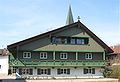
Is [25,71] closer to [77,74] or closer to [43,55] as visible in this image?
[43,55]

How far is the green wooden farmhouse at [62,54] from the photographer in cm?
4562

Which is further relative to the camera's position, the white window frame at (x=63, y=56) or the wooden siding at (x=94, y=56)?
the wooden siding at (x=94, y=56)

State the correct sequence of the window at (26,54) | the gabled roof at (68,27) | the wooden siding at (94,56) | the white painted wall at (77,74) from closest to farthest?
the gabled roof at (68,27) → the window at (26,54) → the white painted wall at (77,74) → the wooden siding at (94,56)

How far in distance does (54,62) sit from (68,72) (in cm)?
320

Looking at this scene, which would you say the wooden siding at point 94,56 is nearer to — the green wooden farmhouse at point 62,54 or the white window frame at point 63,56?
the green wooden farmhouse at point 62,54

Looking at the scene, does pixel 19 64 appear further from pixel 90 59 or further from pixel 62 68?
pixel 90 59

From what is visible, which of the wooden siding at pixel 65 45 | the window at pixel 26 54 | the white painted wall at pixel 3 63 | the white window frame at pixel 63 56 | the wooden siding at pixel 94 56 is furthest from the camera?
the white painted wall at pixel 3 63

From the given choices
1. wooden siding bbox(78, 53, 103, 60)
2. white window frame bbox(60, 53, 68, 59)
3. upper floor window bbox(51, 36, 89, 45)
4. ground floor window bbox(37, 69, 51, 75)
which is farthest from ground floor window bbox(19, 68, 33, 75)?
wooden siding bbox(78, 53, 103, 60)

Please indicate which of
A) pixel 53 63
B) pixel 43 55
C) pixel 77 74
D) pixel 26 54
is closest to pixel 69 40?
pixel 53 63

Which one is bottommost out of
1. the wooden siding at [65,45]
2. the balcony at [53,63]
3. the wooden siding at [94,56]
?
the balcony at [53,63]

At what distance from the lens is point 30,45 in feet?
151

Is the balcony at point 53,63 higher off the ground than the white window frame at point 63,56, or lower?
lower

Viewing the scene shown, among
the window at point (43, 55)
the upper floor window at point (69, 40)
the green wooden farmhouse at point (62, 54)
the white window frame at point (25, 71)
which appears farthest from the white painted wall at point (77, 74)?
the upper floor window at point (69, 40)

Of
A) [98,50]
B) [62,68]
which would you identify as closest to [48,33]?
[62,68]
